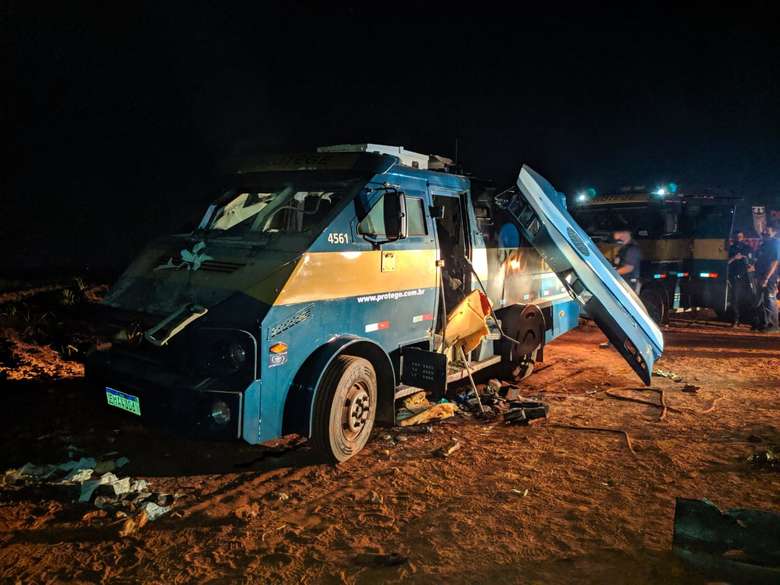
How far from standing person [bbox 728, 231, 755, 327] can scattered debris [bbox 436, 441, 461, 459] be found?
1108 centimetres

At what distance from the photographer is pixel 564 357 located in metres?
9.84

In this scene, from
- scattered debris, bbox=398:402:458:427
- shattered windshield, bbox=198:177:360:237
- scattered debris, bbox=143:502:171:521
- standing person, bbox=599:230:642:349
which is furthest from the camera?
standing person, bbox=599:230:642:349

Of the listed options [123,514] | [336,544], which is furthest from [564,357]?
[123,514]

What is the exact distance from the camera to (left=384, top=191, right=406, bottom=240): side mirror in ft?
16.7

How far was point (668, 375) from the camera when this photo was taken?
828cm

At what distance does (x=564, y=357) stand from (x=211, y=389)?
23.7 ft

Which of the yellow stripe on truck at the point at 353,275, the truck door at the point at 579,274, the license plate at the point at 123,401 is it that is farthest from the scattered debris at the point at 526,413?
the license plate at the point at 123,401

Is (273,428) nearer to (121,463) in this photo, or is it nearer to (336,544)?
(336,544)

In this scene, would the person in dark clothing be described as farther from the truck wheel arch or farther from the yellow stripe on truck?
the truck wheel arch

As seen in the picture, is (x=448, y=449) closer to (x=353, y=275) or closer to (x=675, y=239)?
(x=353, y=275)

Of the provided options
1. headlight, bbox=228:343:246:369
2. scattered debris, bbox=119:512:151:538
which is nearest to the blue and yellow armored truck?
headlight, bbox=228:343:246:369

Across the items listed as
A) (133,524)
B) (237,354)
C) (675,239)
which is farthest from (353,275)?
(675,239)

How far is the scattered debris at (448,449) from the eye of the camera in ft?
16.8

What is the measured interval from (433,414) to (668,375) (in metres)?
4.22
